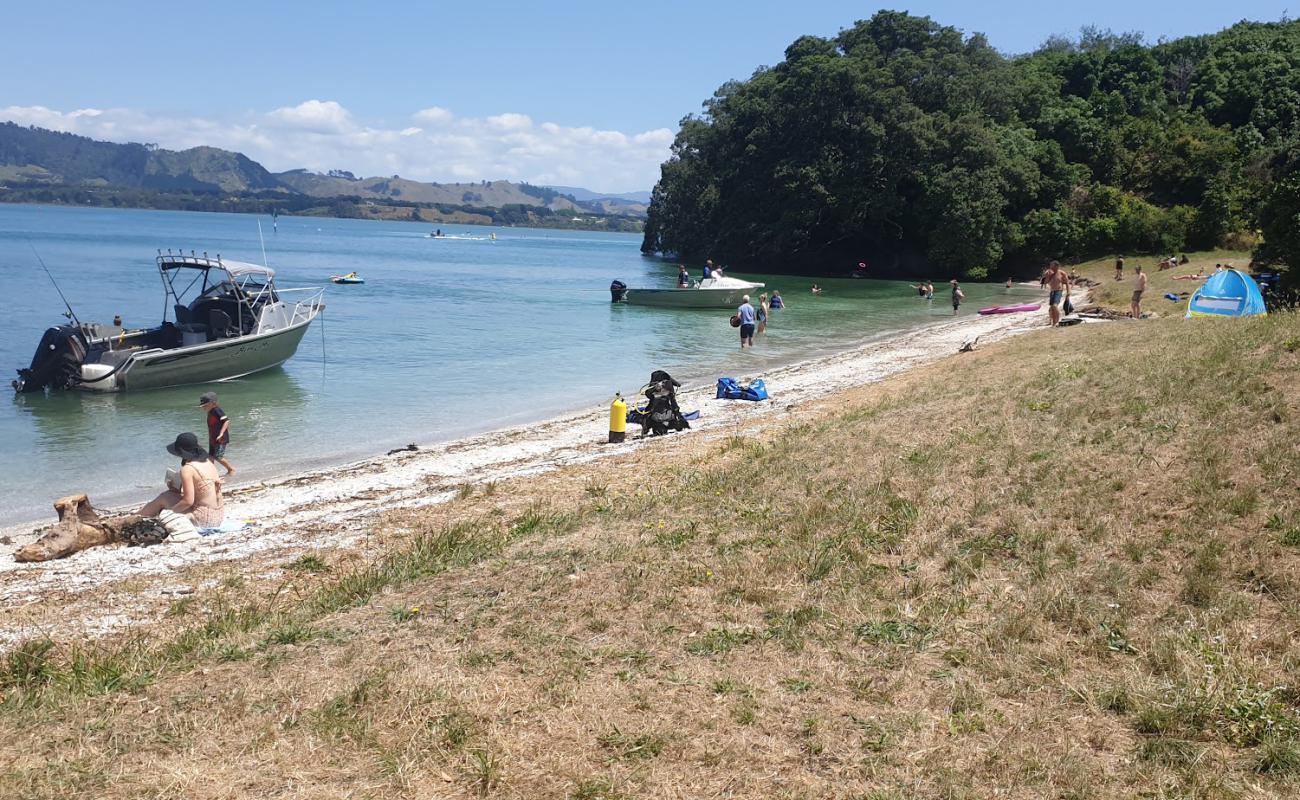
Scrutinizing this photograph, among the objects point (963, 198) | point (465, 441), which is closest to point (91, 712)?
point (465, 441)

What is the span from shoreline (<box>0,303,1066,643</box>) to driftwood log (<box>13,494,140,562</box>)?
0.13m

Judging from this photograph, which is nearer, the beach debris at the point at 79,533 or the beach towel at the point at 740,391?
the beach debris at the point at 79,533

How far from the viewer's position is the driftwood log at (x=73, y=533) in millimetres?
9852

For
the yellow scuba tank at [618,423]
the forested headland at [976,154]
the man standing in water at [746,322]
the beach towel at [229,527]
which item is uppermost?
the forested headland at [976,154]

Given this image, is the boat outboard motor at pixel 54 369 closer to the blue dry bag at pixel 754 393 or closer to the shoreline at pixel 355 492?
the shoreline at pixel 355 492

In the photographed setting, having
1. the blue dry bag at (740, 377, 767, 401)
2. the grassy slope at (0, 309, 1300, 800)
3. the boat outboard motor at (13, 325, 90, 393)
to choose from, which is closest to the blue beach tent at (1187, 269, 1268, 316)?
the blue dry bag at (740, 377, 767, 401)

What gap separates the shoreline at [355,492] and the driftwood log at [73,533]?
0.42ft

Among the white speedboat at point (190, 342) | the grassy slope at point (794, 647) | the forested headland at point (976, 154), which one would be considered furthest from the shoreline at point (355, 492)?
the forested headland at point (976, 154)

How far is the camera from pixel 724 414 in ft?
55.5

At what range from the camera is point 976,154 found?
58375mm

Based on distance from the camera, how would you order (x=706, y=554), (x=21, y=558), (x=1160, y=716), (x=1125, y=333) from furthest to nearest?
(x=1125, y=333), (x=21, y=558), (x=706, y=554), (x=1160, y=716)

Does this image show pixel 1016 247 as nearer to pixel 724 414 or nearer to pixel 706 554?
pixel 724 414

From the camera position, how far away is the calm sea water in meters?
16.6

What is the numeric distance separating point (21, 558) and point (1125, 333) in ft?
Answer: 53.2
